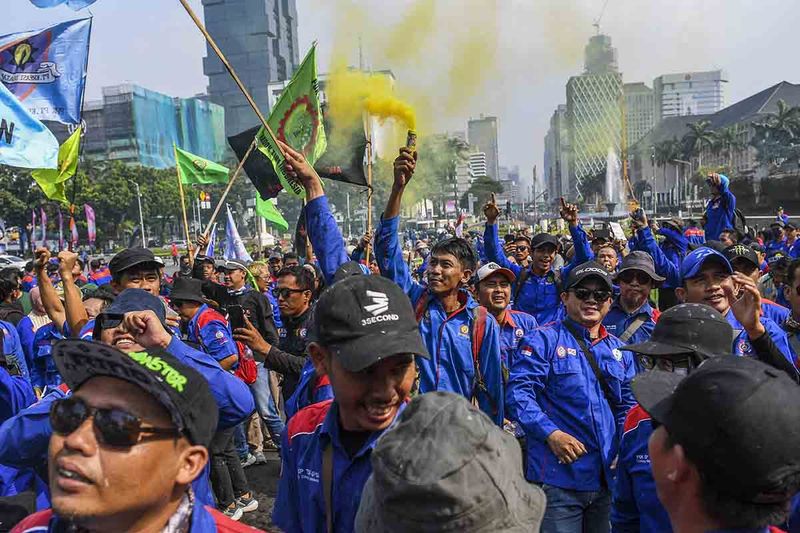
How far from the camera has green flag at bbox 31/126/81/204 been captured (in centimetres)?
891

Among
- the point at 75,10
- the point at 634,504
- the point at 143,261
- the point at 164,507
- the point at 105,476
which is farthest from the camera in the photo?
the point at 75,10

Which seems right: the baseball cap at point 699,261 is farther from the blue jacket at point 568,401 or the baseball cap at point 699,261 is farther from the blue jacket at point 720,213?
the blue jacket at point 720,213

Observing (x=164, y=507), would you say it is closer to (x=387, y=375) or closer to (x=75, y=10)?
(x=387, y=375)

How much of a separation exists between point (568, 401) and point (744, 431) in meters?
2.02

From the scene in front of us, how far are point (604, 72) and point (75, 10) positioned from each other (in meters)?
186

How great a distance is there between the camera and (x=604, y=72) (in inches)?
6988

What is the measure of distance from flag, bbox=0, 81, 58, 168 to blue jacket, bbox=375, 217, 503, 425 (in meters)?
5.67

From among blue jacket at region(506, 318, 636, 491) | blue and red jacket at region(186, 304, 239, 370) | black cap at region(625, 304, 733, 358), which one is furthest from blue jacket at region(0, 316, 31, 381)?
black cap at region(625, 304, 733, 358)

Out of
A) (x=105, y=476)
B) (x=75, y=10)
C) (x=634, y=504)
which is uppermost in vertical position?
(x=75, y=10)

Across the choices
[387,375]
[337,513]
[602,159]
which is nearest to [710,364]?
[387,375]

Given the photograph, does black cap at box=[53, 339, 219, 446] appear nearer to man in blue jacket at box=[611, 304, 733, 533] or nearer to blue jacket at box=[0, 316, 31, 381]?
man in blue jacket at box=[611, 304, 733, 533]

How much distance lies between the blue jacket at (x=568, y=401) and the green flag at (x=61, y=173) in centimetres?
736

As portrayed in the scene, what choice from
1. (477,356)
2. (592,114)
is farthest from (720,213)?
(592,114)

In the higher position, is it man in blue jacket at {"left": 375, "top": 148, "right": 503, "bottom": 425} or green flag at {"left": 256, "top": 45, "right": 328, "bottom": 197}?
green flag at {"left": 256, "top": 45, "right": 328, "bottom": 197}
